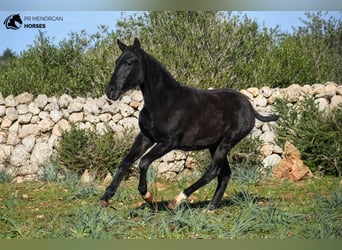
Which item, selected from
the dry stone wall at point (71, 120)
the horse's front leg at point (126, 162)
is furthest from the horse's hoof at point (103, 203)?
the dry stone wall at point (71, 120)

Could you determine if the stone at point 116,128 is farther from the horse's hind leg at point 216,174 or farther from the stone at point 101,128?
the horse's hind leg at point 216,174

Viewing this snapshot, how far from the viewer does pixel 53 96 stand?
338 inches

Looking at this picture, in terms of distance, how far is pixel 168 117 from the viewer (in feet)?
17.1

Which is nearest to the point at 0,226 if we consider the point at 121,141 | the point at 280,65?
the point at 121,141

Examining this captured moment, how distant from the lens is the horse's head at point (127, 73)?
16.5 ft

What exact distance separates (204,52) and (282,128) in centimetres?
151

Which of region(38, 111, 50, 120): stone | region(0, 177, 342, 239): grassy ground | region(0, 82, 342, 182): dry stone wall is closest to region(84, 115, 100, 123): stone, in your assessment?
region(0, 82, 342, 182): dry stone wall

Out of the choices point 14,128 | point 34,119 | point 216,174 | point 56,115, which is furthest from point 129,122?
point 216,174

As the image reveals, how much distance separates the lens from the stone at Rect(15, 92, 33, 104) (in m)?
8.62

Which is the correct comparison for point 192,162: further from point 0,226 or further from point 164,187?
point 0,226

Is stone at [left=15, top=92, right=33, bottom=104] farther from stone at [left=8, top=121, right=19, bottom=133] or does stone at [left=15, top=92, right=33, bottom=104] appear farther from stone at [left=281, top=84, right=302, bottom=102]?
stone at [left=281, top=84, right=302, bottom=102]

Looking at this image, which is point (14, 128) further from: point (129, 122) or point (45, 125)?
point (129, 122)

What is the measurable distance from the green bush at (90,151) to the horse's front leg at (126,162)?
2.35m

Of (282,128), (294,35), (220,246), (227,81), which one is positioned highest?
(294,35)
